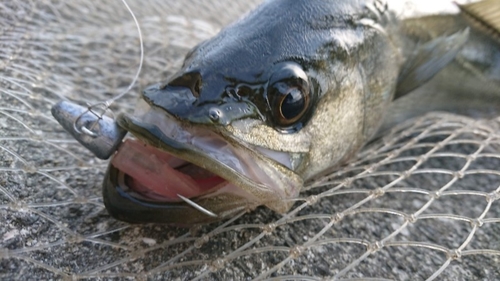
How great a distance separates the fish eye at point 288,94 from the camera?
1.53 m

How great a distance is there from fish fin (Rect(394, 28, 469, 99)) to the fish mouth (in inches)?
36.5

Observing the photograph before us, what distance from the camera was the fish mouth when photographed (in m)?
1.39

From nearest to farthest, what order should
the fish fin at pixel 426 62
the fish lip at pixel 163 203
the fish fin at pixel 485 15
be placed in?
the fish lip at pixel 163 203
the fish fin at pixel 426 62
the fish fin at pixel 485 15

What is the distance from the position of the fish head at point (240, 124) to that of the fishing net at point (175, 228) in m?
0.13

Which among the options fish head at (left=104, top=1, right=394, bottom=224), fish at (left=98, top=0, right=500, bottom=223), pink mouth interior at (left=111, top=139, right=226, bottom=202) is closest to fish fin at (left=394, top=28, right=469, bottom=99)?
fish at (left=98, top=0, right=500, bottom=223)

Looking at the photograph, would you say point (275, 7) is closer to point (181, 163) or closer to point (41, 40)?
point (181, 163)

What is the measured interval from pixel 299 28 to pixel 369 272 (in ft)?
2.70

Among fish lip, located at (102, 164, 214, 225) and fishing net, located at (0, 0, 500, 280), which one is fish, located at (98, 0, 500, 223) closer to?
fish lip, located at (102, 164, 214, 225)

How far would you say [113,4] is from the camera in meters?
2.89

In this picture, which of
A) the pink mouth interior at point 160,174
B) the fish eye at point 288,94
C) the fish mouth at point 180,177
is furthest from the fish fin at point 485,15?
the pink mouth interior at point 160,174

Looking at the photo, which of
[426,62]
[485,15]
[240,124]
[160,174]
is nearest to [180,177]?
[160,174]

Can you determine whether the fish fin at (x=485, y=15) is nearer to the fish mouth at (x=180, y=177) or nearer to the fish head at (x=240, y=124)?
the fish head at (x=240, y=124)

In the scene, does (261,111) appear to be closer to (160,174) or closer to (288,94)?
(288,94)

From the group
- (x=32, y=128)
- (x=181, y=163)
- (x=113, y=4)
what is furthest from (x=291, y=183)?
(x=113, y=4)
